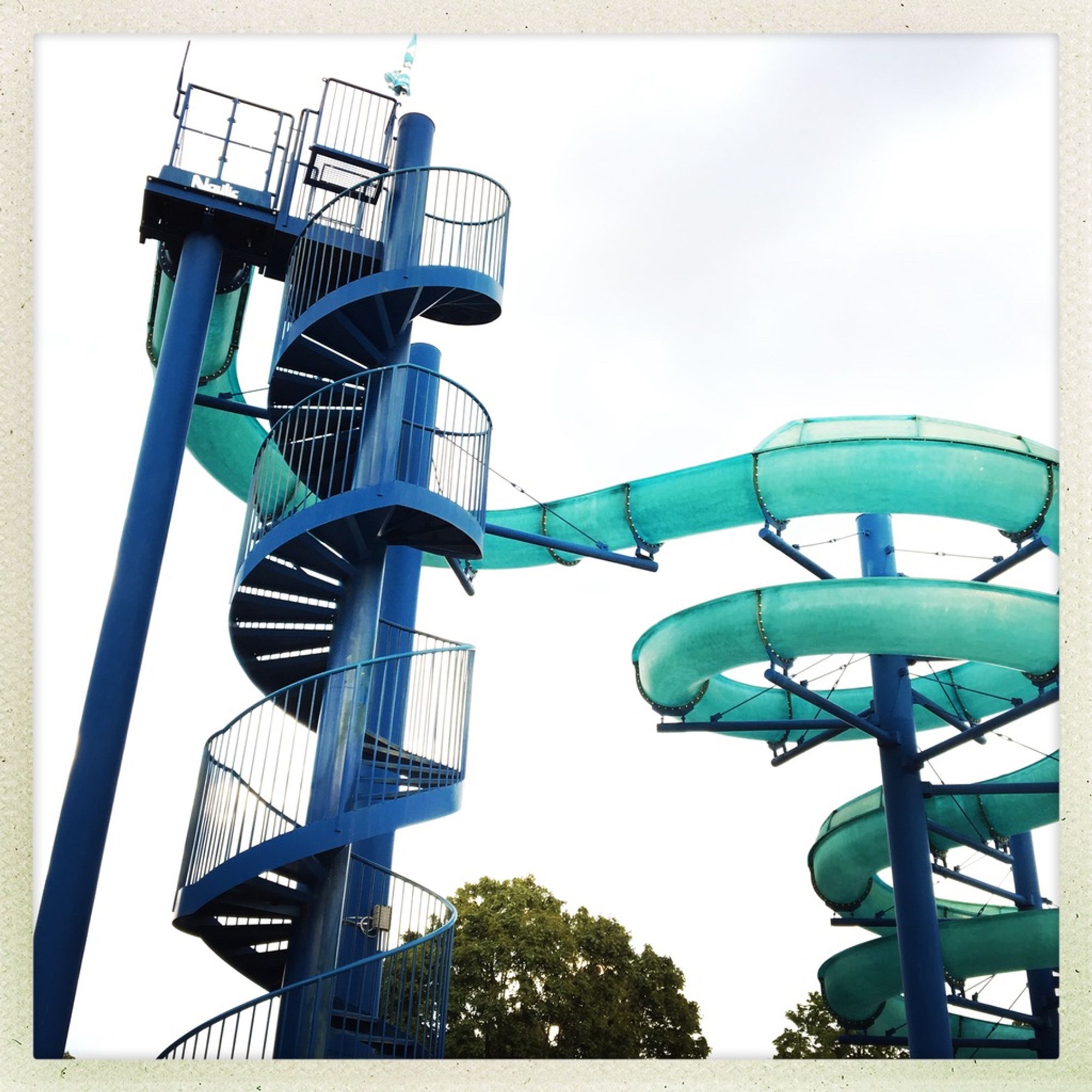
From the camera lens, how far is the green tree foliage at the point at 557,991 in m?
7.36

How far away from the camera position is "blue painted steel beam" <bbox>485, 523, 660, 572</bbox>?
330 inches

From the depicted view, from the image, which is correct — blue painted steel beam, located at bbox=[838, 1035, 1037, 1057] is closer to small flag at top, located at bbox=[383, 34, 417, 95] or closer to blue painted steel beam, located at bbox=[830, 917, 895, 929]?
blue painted steel beam, located at bbox=[830, 917, 895, 929]

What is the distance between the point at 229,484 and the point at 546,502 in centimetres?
235

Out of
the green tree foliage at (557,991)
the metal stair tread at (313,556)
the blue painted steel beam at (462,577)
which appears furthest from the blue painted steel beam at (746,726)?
the metal stair tread at (313,556)

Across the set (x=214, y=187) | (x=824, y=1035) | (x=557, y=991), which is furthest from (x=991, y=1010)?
(x=214, y=187)

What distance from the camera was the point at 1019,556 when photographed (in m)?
7.32

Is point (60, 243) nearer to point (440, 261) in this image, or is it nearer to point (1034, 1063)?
point (440, 261)

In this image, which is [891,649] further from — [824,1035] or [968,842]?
[824,1035]

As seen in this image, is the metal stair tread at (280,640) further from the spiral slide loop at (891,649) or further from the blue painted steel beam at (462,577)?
the spiral slide loop at (891,649)

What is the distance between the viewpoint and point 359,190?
7.76 meters

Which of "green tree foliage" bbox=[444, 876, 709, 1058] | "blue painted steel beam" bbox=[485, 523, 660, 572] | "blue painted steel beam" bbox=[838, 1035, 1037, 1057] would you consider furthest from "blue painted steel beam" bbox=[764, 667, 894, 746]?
"blue painted steel beam" bbox=[838, 1035, 1037, 1057]

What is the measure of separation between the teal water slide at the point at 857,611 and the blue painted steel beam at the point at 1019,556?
9 cm

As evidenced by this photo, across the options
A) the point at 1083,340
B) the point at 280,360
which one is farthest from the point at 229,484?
the point at 1083,340

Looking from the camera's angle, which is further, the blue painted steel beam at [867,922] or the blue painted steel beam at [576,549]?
the blue painted steel beam at [867,922]
